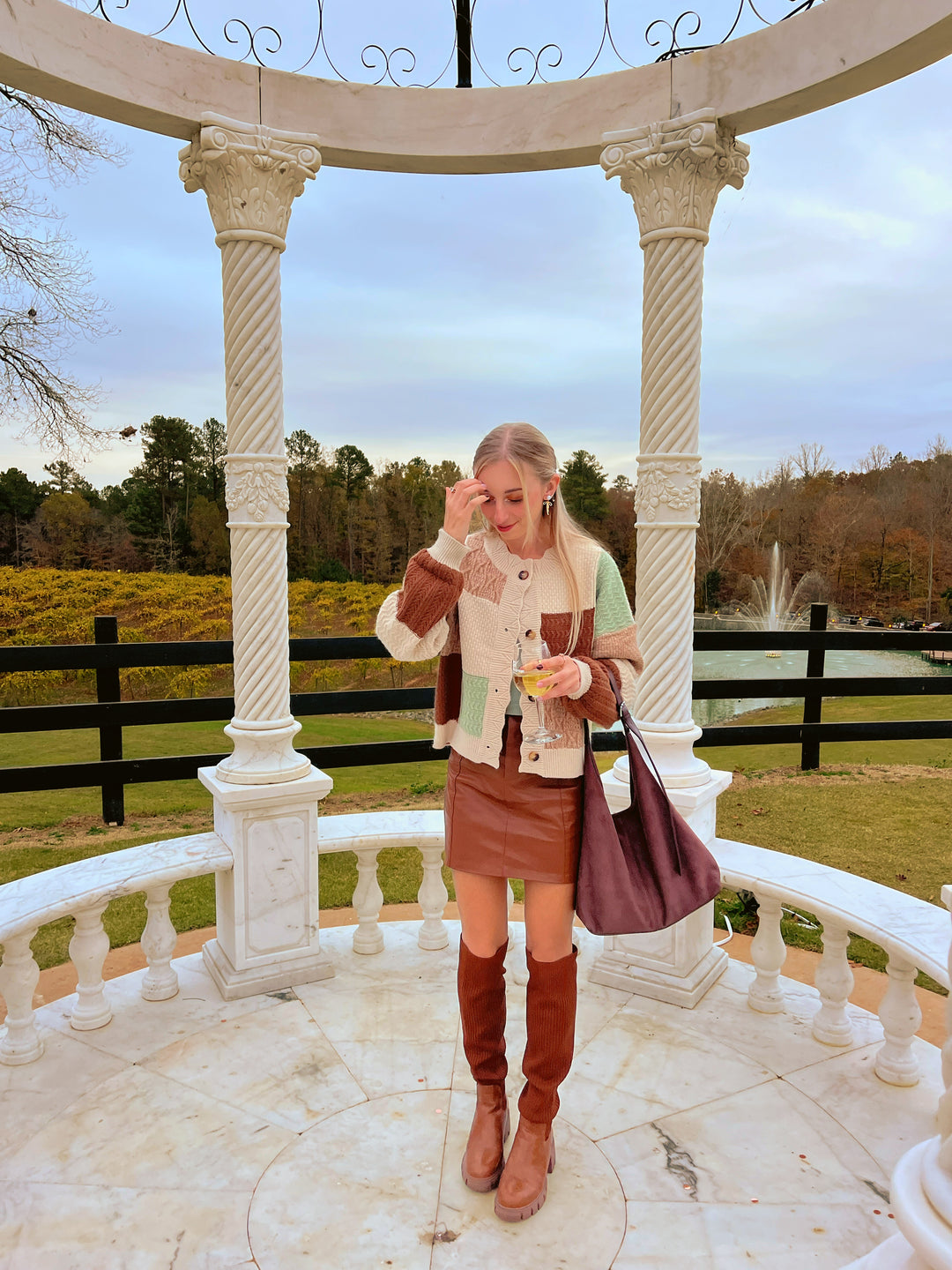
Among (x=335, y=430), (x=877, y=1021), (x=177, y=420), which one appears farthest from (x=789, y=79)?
(x=177, y=420)

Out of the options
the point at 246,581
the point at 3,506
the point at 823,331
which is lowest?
the point at 246,581

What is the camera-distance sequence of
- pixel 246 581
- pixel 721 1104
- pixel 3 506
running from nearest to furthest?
pixel 721 1104
pixel 246 581
pixel 3 506

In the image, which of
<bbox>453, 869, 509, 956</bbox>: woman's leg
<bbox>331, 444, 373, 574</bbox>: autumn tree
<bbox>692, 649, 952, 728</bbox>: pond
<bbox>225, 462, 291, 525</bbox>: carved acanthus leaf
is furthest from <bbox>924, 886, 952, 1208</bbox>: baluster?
<bbox>692, 649, 952, 728</bbox>: pond

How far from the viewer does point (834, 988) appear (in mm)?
2539

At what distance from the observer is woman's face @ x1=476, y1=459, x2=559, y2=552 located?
67.4 inches

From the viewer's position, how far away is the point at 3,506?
29.8 feet

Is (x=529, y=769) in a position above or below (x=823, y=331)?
below

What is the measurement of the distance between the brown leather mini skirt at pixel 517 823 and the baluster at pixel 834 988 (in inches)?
49.0

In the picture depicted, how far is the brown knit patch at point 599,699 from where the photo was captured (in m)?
1.72

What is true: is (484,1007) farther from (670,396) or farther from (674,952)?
(670,396)

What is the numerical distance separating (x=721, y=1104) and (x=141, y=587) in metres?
8.61

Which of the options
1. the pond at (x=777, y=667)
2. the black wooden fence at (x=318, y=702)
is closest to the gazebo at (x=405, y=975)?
the black wooden fence at (x=318, y=702)

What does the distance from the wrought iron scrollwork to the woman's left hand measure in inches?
91.8

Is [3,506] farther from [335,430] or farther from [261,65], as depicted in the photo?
[261,65]
